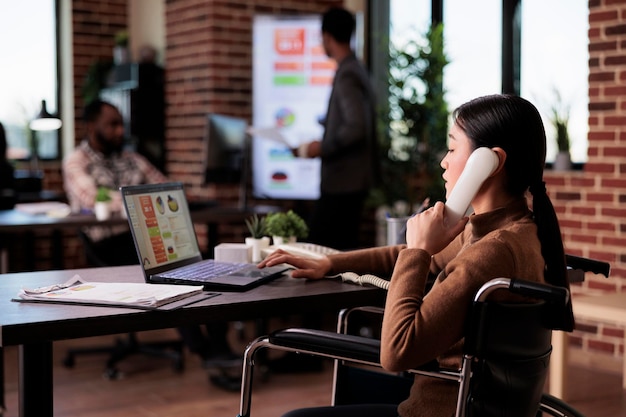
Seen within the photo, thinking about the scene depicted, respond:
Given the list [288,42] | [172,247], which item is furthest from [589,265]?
[288,42]

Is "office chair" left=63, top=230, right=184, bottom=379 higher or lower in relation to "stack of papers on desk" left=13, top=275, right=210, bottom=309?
lower

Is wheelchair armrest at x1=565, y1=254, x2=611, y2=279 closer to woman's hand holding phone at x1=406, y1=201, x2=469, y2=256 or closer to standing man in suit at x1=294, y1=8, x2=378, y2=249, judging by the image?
woman's hand holding phone at x1=406, y1=201, x2=469, y2=256

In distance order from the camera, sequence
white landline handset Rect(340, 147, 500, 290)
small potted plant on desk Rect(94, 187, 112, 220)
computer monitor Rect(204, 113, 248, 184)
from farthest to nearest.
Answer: computer monitor Rect(204, 113, 248, 184), small potted plant on desk Rect(94, 187, 112, 220), white landline handset Rect(340, 147, 500, 290)

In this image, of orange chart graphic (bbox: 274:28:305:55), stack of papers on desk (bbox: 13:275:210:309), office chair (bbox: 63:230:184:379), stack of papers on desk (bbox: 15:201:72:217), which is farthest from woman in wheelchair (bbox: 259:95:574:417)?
orange chart graphic (bbox: 274:28:305:55)

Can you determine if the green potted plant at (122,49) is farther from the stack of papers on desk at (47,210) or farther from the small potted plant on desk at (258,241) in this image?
A: the small potted plant on desk at (258,241)

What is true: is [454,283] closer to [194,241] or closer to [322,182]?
[194,241]

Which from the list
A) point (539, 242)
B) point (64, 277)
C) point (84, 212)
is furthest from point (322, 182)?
point (539, 242)

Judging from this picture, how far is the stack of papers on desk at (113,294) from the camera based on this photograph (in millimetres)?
2037

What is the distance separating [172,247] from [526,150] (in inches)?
43.6

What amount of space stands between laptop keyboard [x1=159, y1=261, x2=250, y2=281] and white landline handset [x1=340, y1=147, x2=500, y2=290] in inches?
29.2

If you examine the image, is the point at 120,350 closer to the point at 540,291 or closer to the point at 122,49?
the point at 122,49

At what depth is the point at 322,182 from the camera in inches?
197

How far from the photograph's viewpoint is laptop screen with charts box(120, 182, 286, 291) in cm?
236

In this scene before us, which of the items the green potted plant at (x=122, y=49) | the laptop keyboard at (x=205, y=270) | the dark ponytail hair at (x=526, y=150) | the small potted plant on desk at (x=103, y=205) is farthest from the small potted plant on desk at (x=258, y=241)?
Answer: the green potted plant at (x=122, y=49)
